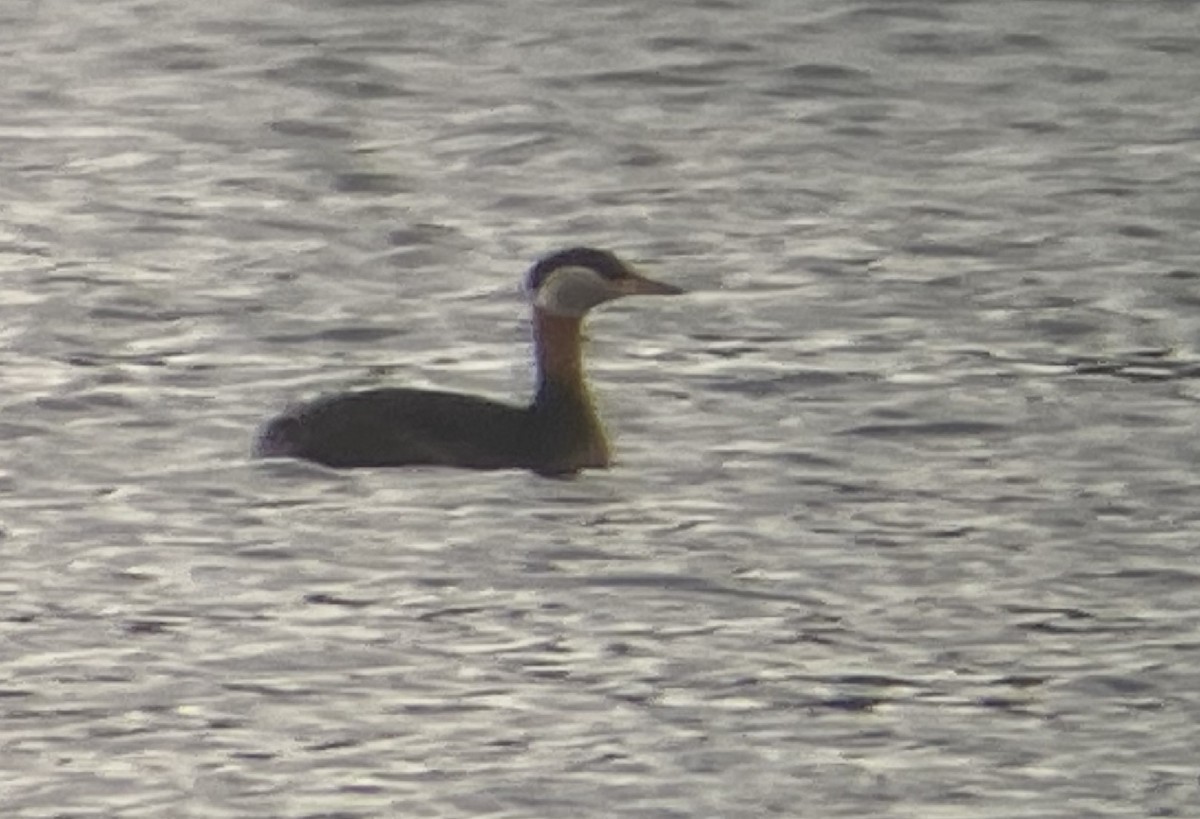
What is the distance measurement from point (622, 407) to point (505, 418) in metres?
0.57

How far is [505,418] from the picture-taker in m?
13.8

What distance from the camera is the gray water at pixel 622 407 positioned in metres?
10.9

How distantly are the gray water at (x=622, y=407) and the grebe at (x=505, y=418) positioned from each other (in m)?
0.10

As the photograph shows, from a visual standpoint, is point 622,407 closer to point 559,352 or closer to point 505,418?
point 559,352

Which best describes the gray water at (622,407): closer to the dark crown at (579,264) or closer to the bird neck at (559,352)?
the bird neck at (559,352)

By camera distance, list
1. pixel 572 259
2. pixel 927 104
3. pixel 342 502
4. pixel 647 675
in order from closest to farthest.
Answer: pixel 647 675, pixel 342 502, pixel 572 259, pixel 927 104

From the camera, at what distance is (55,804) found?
10367 millimetres

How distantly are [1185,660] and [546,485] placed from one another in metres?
2.66

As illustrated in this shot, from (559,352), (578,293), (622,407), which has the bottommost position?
(622,407)

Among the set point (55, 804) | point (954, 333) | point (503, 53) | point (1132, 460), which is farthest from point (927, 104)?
point (55, 804)

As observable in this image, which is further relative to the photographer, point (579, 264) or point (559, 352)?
point (579, 264)

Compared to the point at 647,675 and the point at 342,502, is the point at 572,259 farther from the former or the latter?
the point at 647,675

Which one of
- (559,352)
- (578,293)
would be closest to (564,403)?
(559,352)

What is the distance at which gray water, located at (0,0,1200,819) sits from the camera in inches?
428
